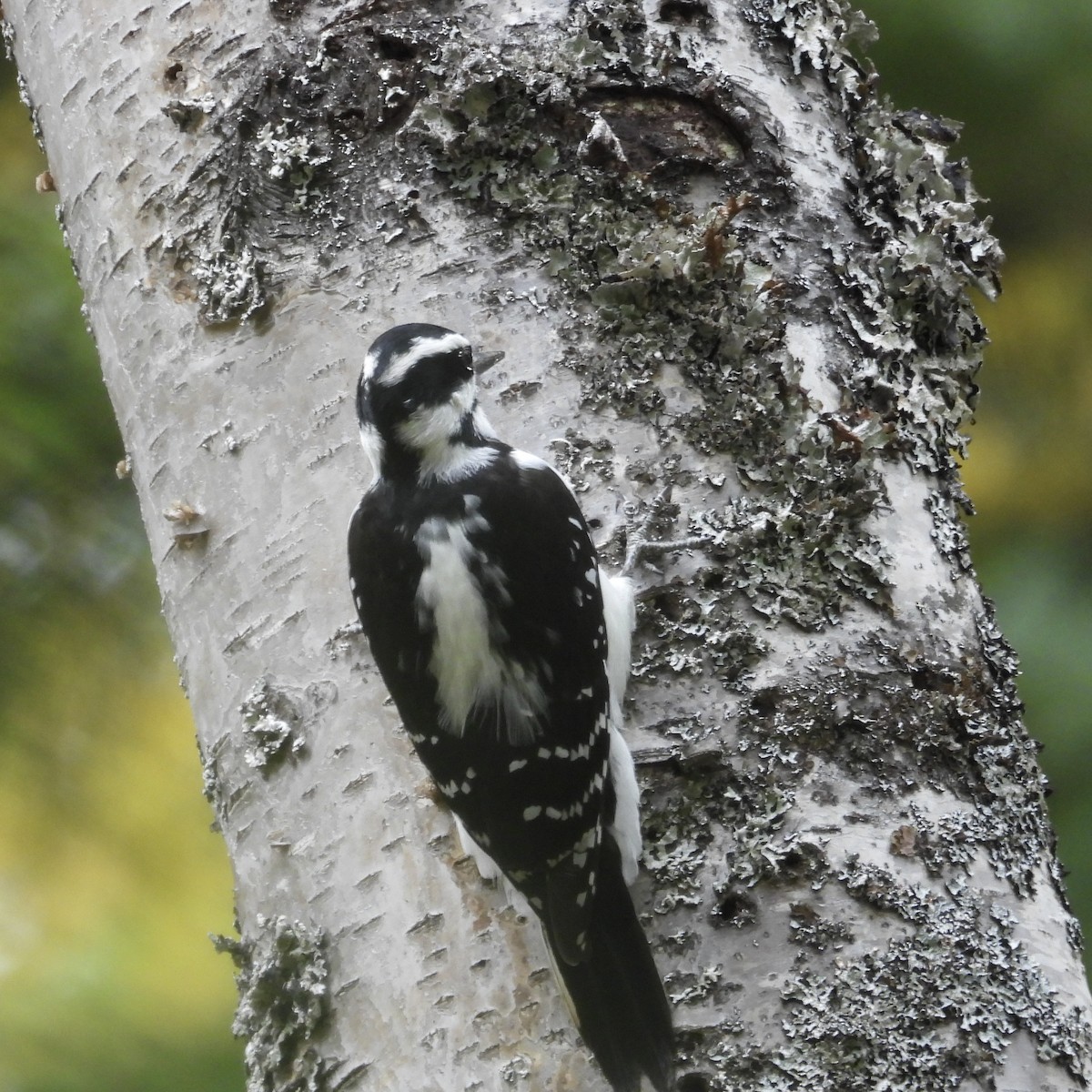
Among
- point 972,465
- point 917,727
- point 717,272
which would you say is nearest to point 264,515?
point 717,272

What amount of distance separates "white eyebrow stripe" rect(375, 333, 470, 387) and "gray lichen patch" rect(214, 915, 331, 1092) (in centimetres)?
75

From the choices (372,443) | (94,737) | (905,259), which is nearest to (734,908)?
(372,443)

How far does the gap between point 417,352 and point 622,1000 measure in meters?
0.89

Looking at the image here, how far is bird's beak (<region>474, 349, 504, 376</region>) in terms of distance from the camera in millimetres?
1908

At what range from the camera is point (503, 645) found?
1939 mm

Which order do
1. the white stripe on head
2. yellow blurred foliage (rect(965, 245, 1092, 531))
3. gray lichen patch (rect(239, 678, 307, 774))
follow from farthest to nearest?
yellow blurred foliage (rect(965, 245, 1092, 531)) → the white stripe on head → gray lichen patch (rect(239, 678, 307, 774))

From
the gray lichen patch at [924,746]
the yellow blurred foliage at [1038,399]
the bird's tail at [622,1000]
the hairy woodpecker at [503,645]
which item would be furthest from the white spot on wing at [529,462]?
the yellow blurred foliage at [1038,399]

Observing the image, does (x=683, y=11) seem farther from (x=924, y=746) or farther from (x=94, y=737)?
(x=94, y=737)

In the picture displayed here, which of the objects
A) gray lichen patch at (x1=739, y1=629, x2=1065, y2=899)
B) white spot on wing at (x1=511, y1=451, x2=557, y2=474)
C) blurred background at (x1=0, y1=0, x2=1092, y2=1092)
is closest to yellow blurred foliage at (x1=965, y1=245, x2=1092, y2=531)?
blurred background at (x1=0, y1=0, x2=1092, y2=1092)

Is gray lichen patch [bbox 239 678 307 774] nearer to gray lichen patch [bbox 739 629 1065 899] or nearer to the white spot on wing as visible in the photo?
the white spot on wing

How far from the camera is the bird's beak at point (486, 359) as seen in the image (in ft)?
6.26

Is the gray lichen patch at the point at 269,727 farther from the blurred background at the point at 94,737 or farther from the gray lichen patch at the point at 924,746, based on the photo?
the blurred background at the point at 94,737

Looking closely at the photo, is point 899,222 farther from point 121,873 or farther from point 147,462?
point 121,873

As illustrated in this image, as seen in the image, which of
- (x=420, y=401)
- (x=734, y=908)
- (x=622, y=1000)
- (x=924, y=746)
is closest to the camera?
(x=622, y=1000)
